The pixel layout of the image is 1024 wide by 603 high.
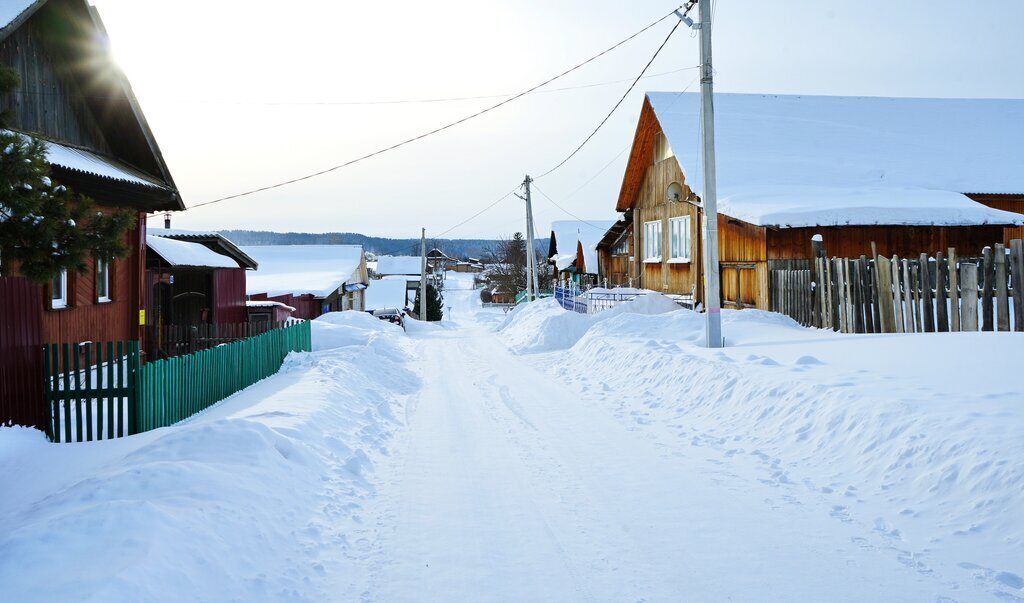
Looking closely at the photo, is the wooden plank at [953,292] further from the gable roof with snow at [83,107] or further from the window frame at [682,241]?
the gable roof with snow at [83,107]

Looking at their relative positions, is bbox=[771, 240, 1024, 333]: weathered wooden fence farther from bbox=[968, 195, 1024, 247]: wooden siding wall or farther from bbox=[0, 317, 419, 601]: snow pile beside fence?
bbox=[968, 195, 1024, 247]: wooden siding wall

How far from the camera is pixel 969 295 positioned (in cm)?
1079

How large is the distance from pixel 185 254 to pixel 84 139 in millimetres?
6993

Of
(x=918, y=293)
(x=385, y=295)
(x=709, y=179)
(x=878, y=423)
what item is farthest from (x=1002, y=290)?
(x=385, y=295)

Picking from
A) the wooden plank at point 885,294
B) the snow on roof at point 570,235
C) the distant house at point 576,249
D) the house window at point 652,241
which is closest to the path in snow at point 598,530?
the wooden plank at point 885,294

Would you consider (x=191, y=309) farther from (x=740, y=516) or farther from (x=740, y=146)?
→ (x=740, y=516)

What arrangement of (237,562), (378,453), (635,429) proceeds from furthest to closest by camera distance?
(635,429), (378,453), (237,562)

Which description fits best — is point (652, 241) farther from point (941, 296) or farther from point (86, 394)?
point (86, 394)

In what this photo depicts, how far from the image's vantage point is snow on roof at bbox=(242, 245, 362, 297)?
123 ft

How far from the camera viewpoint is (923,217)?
16.8 meters

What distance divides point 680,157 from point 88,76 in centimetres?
1562

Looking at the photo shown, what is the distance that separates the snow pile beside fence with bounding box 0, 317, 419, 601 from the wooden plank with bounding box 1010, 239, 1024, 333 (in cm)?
888

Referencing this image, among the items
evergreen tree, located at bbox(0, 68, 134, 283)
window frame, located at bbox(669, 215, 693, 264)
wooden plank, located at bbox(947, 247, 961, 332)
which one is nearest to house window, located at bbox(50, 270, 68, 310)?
evergreen tree, located at bbox(0, 68, 134, 283)

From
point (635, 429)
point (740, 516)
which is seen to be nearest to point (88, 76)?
point (635, 429)
